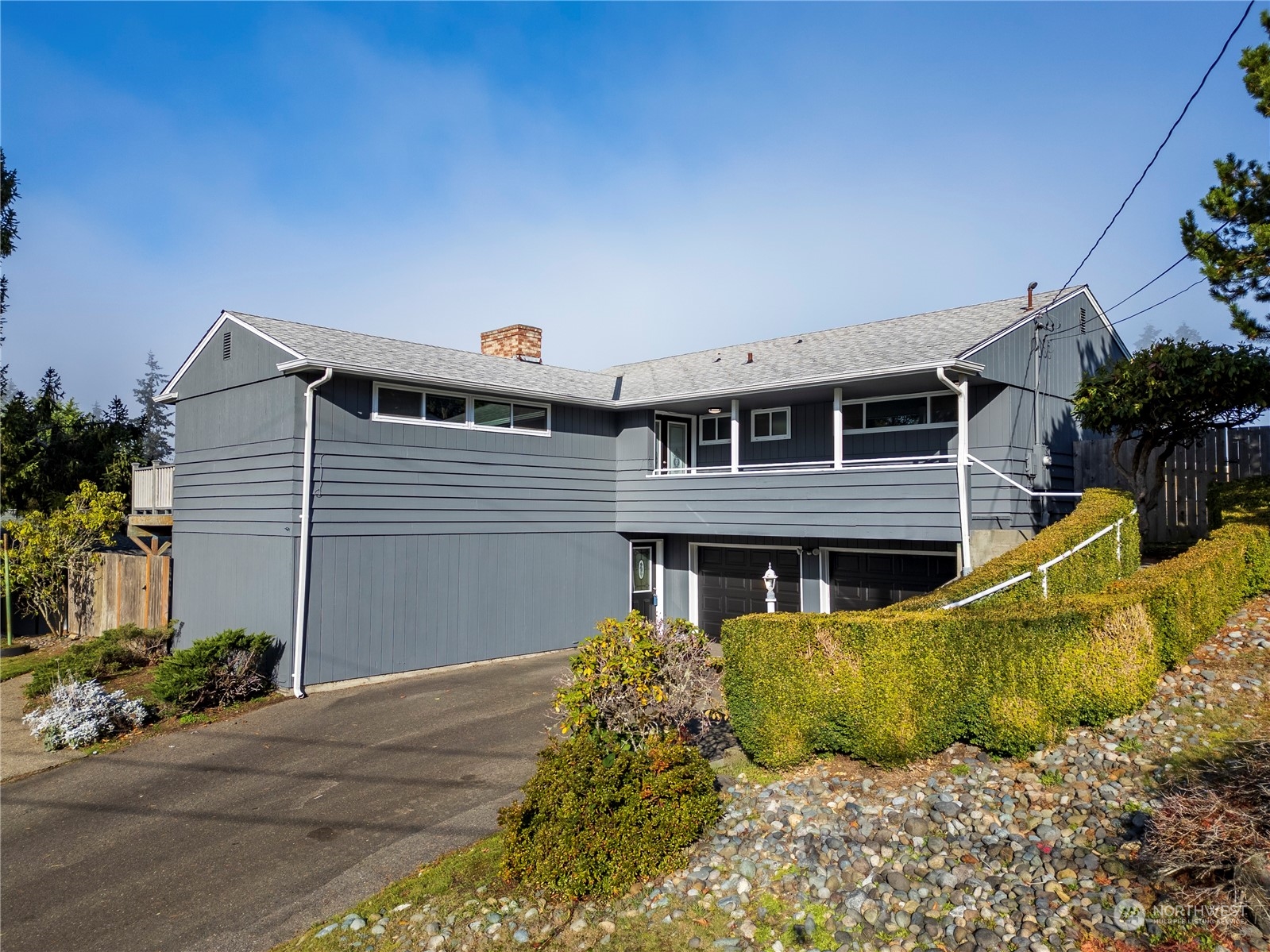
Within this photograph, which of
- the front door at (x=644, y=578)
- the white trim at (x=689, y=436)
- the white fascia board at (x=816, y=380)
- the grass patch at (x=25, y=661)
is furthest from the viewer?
the front door at (x=644, y=578)

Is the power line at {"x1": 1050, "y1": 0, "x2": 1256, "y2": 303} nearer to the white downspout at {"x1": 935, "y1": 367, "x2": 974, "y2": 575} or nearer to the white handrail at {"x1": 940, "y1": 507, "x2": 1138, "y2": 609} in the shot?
the white downspout at {"x1": 935, "y1": 367, "x2": 974, "y2": 575}

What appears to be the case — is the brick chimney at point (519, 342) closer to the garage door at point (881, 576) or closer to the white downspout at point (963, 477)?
the garage door at point (881, 576)

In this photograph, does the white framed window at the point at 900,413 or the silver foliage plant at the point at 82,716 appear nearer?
the silver foliage plant at the point at 82,716

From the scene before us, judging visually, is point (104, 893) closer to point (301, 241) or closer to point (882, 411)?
point (882, 411)

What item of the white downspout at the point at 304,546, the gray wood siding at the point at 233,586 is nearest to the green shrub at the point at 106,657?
the gray wood siding at the point at 233,586

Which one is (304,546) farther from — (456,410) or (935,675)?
(935,675)

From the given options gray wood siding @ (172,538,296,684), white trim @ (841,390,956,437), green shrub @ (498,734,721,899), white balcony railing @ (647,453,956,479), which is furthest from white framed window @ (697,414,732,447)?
green shrub @ (498,734,721,899)

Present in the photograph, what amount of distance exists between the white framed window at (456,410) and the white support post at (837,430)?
5.87 meters

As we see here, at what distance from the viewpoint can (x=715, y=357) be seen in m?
18.2

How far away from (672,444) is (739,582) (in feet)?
11.5

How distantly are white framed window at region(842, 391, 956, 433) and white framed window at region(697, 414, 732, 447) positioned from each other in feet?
10.1

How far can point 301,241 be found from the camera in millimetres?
18547

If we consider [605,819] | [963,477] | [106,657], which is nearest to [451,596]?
[106,657]

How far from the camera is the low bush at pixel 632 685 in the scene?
6.37 meters
